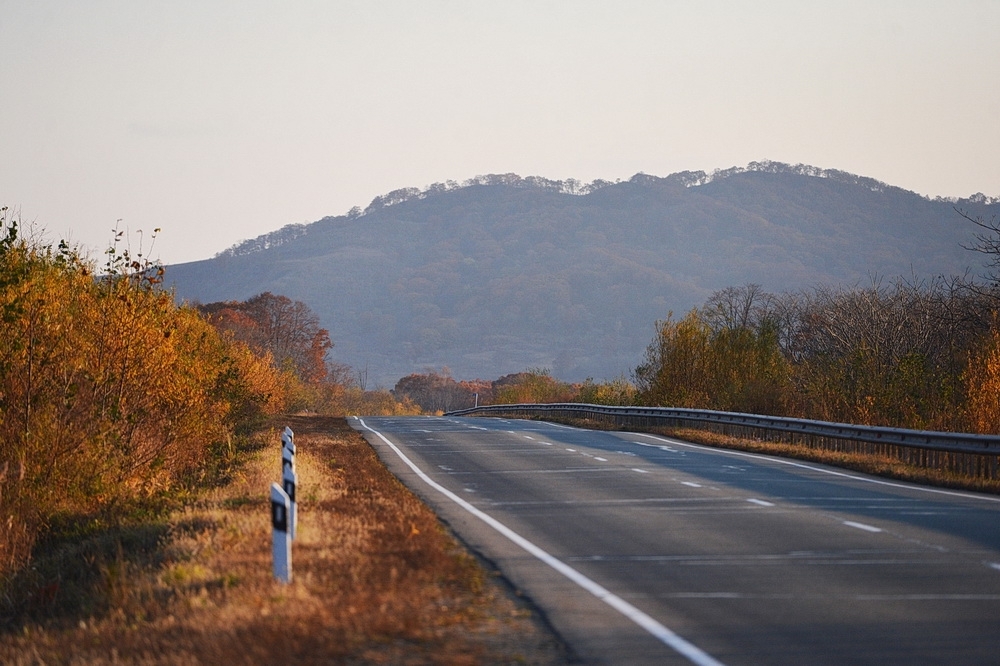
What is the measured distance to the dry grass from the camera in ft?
23.4

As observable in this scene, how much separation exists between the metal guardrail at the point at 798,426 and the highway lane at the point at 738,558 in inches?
62.0

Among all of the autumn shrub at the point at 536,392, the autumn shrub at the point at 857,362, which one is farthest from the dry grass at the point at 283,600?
the autumn shrub at the point at 536,392

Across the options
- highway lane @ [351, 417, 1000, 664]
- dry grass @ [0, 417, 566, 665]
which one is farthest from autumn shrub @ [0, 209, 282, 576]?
highway lane @ [351, 417, 1000, 664]

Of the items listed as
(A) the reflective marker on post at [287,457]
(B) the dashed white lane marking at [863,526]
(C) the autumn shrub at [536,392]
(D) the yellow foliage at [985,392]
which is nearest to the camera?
(A) the reflective marker on post at [287,457]

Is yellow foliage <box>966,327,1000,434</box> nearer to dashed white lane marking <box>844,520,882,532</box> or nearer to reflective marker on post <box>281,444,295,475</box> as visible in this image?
dashed white lane marking <box>844,520,882,532</box>

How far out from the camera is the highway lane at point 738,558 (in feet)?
24.6

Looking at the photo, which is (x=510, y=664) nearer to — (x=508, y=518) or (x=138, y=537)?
(x=508, y=518)

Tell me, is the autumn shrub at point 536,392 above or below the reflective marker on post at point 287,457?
above

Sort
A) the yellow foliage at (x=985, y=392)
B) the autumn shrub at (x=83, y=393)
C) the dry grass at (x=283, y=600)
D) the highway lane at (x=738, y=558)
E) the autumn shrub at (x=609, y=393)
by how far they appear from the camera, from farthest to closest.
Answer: the autumn shrub at (x=609, y=393), the yellow foliage at (x=985, y=392), the autumn shrub at (x=83, y=393), the highway lane at (x=738, y=558), the dry grass at (x=283, y=600)

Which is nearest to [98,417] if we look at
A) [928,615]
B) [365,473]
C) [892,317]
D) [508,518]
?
[365,473]

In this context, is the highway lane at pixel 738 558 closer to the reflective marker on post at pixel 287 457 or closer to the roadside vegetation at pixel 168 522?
the roadside vegetation at pixel 168 522

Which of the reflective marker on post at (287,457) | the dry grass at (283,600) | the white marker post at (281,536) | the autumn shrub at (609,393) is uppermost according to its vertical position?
the autumn shrub at (609,393)

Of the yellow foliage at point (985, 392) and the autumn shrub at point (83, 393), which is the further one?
the yellow foliage at point (985, 392)

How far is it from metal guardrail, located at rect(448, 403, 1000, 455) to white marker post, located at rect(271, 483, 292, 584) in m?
13.0
